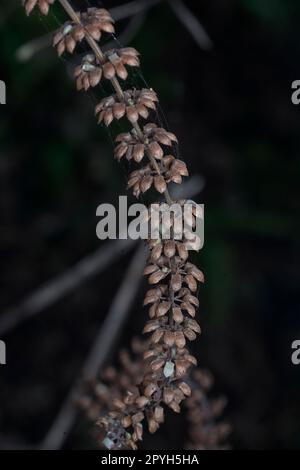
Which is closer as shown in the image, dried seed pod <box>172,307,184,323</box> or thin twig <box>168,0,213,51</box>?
dried seed pod <box>172,307,184,323</box>

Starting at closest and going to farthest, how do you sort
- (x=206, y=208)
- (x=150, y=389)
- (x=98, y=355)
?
(x=150, y=389) → (x=98, y=355) → (x=206, y=208)

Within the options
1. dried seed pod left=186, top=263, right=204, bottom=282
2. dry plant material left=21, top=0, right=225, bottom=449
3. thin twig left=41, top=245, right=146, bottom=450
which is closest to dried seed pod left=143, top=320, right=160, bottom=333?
dry plant material left=21, top=0, right=225, bottom=449

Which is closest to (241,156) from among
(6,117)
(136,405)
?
(6,117)

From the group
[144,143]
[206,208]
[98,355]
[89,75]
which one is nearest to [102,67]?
[89,75]

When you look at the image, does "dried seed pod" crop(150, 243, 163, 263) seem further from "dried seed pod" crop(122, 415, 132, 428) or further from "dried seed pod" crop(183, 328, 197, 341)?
"dried seed pod" crop(122, 415, 132, 428)

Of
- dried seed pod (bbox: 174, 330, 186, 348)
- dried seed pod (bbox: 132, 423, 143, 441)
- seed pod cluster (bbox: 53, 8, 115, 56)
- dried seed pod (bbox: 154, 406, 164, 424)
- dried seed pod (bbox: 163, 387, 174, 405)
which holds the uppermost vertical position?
seed pod cluster (bbox: 53, 8, 115, 56)

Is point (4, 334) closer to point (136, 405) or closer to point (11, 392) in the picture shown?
point (11, 392)

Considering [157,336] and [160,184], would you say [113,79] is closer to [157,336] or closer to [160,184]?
[160,184]

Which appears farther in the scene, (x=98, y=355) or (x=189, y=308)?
(x=98, y=355)
